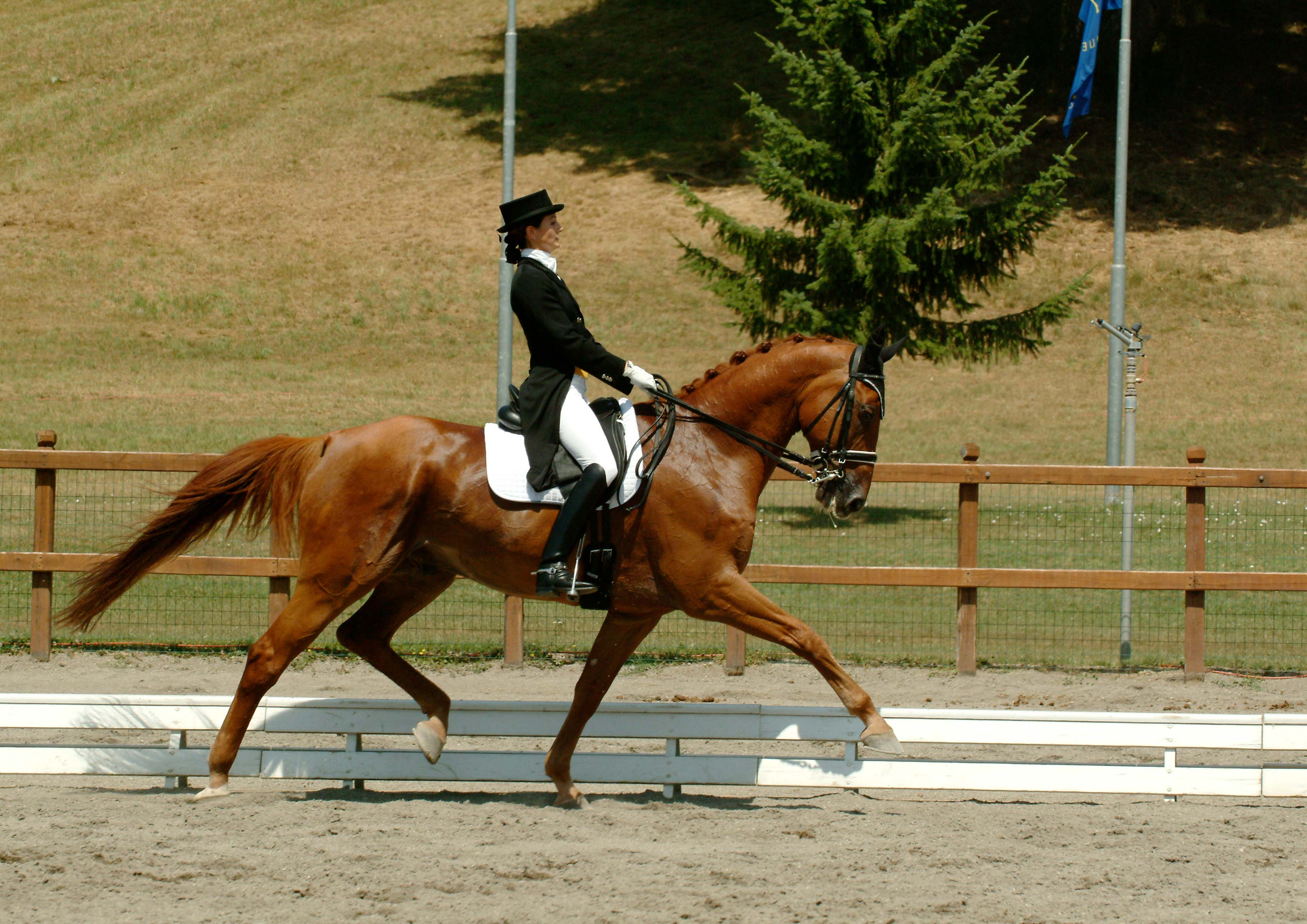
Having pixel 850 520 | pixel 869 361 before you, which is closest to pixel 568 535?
pixel 869 361

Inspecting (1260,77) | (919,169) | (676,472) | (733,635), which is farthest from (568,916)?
(1260,77)

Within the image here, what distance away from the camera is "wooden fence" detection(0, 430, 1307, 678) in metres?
8.81

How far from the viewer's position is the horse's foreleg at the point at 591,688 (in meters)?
5.84

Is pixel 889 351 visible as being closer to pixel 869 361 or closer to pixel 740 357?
pixel 869 361

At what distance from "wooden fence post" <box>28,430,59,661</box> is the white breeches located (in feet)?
16.8

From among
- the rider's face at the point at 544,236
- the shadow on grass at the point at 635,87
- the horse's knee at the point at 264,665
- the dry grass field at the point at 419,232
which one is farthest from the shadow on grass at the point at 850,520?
A: the shadow on grass at the point at 635,87

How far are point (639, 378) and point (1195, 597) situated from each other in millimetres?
5349

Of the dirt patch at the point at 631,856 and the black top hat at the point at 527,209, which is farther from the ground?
the black top hat at the point at 527,209

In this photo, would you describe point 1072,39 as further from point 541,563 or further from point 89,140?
point 541,563

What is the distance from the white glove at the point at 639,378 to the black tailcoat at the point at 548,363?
29 millimetres

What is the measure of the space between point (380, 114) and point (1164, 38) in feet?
70.0

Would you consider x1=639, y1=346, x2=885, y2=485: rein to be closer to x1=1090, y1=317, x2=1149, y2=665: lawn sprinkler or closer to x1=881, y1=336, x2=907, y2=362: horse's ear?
x1=881, y1=336, x2=907, y2=362: horse's ear

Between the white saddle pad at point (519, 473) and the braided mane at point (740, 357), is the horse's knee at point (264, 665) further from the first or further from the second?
the braided mane at point (740, 357)

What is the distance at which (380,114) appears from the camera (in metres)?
35.9
